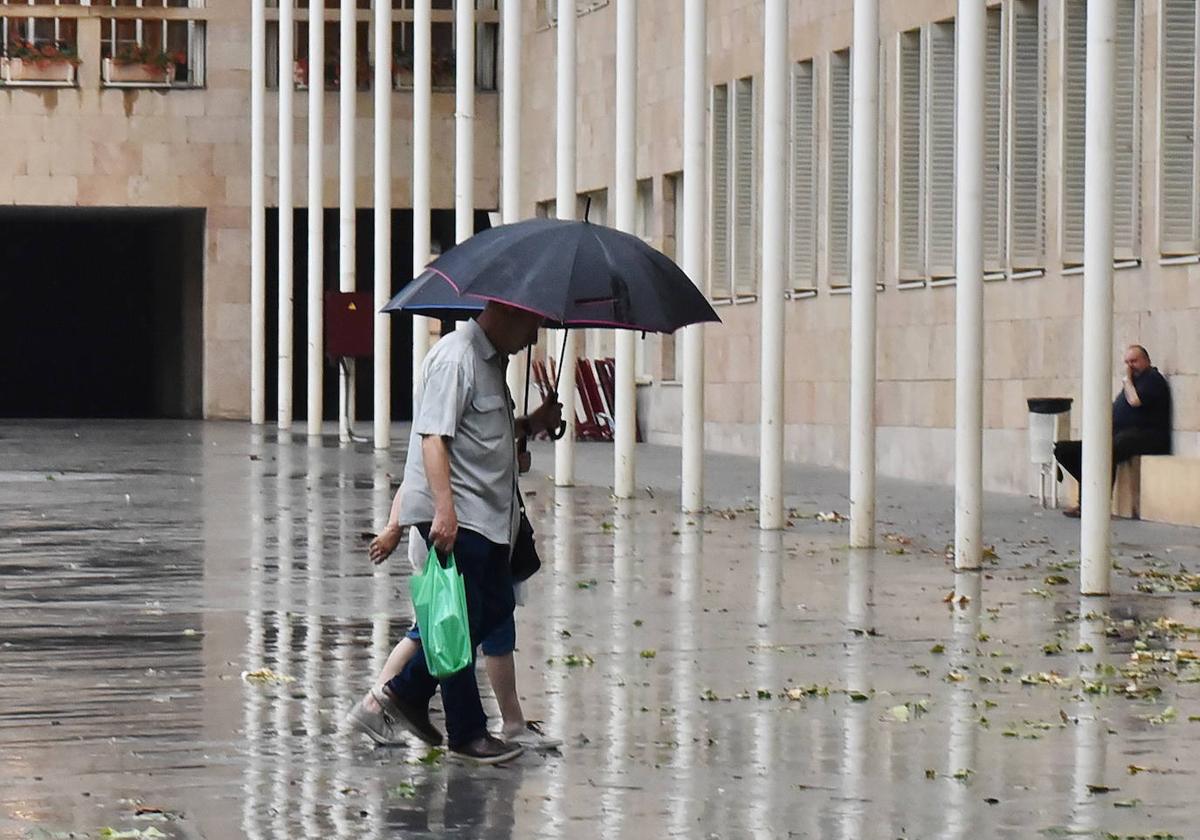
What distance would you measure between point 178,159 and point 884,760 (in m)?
37.1

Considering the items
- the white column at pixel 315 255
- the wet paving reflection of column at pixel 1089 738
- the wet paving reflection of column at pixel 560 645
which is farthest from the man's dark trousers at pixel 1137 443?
the white column at pixel 315 255

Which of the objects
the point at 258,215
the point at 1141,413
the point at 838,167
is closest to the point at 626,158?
the point at 1141,413

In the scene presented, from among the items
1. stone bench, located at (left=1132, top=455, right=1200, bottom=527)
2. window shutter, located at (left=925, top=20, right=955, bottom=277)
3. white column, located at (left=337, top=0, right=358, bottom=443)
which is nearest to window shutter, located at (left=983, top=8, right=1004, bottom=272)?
window shutter, located at (left=925, top=20, right=955, bottom=277)

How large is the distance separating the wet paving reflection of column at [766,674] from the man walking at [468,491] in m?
0.86

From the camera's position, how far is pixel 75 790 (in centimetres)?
820

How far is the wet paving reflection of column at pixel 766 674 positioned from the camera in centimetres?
807

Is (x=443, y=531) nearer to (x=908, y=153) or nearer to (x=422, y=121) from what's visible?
(x=908, y=153)

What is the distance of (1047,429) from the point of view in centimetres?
2294

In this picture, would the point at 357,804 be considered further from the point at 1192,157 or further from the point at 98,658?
the point at 1192,157

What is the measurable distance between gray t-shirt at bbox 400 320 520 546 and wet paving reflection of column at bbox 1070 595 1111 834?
203cm

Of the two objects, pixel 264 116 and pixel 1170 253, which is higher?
pixel 264 116

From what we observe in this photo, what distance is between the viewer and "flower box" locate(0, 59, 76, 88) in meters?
44.4

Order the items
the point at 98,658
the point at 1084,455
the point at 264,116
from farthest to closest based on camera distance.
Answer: the point at 264,116
the point at 1084,455
the point at 98,658

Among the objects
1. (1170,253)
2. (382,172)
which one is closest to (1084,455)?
(1170,253)
